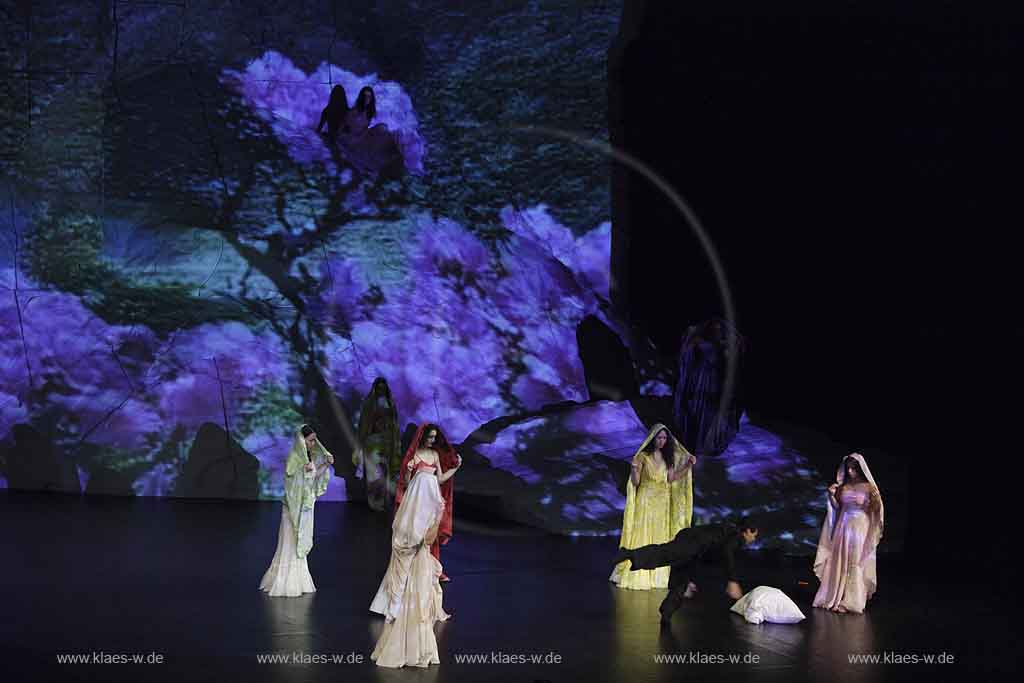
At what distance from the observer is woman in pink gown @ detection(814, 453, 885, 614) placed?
970cm

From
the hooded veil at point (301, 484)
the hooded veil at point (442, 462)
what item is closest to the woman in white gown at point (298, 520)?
the hooded veil at point (301, 484)

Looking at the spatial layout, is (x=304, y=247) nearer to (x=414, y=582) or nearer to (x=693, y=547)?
(x=693, y=547)

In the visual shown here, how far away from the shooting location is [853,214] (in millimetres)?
14820

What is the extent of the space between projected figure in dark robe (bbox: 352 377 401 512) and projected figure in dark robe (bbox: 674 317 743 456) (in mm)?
3532

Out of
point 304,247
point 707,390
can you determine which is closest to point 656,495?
point 707,390

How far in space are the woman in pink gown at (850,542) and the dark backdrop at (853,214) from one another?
2.88 meters

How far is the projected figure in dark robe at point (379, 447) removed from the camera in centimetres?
1518

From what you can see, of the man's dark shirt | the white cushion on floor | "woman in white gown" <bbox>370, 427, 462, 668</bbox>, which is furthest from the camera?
the white cushion on floor

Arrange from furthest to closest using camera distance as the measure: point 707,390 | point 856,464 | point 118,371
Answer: point 118,371 < point 707,390 < point 856,464

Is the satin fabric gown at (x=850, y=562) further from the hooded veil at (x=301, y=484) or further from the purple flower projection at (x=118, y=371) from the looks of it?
the purple flower projection at (x=118, y=371)

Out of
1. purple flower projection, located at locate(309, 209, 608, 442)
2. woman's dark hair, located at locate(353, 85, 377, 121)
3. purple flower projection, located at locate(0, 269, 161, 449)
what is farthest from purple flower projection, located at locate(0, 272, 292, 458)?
woman's dark hair, located at locate(353, 85, 377, 121)

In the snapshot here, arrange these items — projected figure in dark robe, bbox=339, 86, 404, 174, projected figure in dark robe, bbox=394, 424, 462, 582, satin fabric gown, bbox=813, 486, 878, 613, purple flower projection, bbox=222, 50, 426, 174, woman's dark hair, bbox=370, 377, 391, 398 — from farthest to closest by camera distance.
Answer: projected figure in dark robe, bbox=339, 86, 404, 174
purple flower projection, bbox=222, 50, 426, 174
woman's dark hair, bbox=370, 377, 391, 398
satin fabric gown, bbox=813, 486, 878, 613
projected figure in dark robe, bbox=394, 424, 462, 582

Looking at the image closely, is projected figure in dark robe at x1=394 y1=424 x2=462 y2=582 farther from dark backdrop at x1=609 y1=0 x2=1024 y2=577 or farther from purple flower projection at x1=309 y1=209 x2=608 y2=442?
purple flower projection at x1=309 y1=209 x2=608 y2=442

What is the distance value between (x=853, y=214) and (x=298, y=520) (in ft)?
27.2
